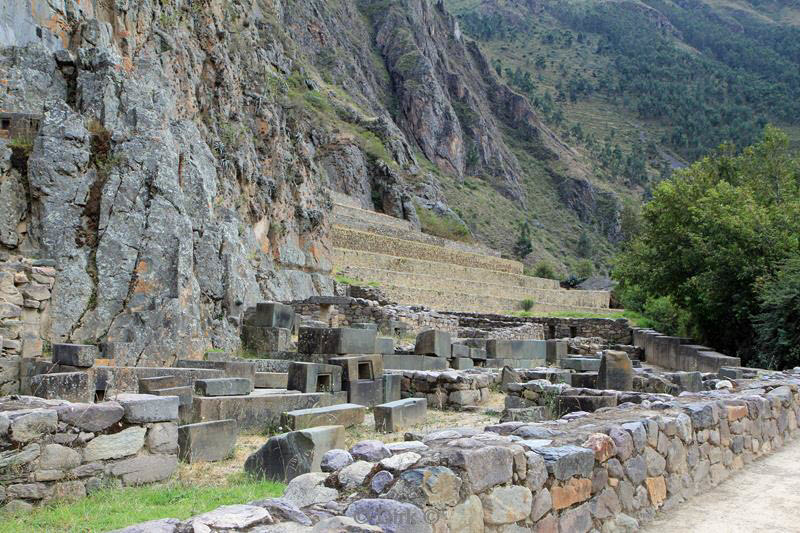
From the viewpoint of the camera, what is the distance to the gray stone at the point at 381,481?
3.94 meters

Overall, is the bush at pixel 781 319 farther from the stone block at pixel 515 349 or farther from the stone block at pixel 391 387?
the stone block at pixel 391 387

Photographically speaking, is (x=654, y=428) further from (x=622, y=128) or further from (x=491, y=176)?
(x=622, y=128)

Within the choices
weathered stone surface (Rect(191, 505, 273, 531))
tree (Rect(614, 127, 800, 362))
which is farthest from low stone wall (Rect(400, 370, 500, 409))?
tree (Rect(614, 127, 800, 362))

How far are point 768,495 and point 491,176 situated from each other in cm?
10261

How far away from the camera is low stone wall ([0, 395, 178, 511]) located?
5.71 m

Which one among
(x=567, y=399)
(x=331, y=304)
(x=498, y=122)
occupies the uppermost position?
(x=498, y=122)

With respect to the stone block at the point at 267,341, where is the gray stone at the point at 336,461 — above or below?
below

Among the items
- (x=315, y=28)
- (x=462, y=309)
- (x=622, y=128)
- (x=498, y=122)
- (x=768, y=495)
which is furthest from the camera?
(x=622, y=128)

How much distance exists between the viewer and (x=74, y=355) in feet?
36.5

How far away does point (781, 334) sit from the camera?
16344 millimetres

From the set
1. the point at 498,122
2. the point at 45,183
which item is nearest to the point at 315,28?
the point at 498,122

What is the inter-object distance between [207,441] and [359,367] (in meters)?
5.08

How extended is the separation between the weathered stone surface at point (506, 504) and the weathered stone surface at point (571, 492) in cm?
33

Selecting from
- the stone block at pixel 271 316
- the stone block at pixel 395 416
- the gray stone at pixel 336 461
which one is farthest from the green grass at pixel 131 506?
the stone block at pixel 271 316
